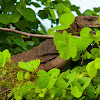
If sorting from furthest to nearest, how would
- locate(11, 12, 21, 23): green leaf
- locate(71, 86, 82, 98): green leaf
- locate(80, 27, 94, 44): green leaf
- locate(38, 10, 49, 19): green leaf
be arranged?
1. locate(38, 10, 49, 19): green leaf
2. locate(11, 12, 21, 23): green leaf
3. locate(80, 27, 94, 44): green leaf
4. locate(71, 86, 82, 98): green leaf

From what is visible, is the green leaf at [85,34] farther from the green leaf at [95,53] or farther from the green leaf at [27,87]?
the green leaf at [27,87]

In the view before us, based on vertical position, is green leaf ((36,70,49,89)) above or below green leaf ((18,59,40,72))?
below

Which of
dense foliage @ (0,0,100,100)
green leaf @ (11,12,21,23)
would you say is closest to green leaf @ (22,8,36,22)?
green leaf @ (11,12,21,23)

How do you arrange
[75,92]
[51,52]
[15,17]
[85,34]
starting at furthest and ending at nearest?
[15,17]
[51,52]
[85,34]
[75,92]

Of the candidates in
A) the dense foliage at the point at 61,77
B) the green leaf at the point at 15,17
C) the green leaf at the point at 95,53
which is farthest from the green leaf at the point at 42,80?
the green leaf at the point at 15,17

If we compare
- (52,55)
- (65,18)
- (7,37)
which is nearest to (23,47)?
(7,37)

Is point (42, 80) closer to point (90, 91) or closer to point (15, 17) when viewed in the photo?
point (90, 91)

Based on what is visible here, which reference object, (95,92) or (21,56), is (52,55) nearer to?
(21,56)

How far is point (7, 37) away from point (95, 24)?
0.54 meters

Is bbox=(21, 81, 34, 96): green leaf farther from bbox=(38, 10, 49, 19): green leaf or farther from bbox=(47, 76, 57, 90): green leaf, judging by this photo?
bbox=(38, 10, 49, 19): green leaf

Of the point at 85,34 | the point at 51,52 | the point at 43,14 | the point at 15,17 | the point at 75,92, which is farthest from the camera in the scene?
the point at 43,14

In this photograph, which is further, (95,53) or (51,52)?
(51,52)

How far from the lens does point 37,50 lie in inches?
34.3

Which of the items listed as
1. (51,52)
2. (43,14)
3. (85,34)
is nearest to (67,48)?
(85,34)
